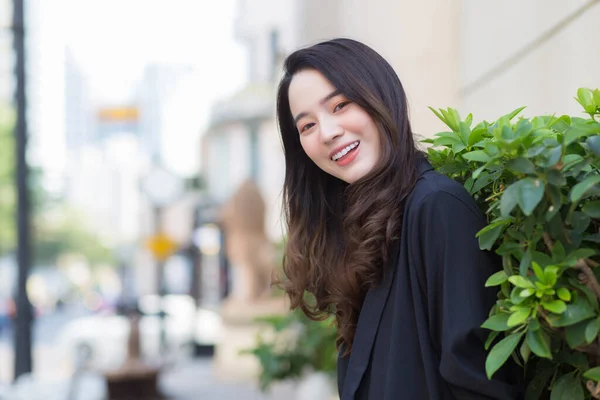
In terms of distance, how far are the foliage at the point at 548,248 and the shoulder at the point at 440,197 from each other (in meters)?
0.09

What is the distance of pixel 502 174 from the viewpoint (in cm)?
173

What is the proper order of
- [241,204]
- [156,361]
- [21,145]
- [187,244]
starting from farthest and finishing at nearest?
[187,244]
[241,204]
[156,361]
[21,145]

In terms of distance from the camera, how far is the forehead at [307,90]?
2.09 meters

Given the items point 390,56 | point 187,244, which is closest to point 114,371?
point 390,56

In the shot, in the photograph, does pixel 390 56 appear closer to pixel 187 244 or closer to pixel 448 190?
pixel 448 190

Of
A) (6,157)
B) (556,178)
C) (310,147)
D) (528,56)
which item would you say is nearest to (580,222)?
(556,178)

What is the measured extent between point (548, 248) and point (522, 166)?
233 mm

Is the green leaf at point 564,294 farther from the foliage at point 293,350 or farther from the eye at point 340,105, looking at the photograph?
the foliage at point 293,350

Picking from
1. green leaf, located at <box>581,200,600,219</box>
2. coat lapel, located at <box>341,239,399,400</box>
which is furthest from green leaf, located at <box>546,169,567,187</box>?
coat lapel, located at <box>341,239,399,400</box>

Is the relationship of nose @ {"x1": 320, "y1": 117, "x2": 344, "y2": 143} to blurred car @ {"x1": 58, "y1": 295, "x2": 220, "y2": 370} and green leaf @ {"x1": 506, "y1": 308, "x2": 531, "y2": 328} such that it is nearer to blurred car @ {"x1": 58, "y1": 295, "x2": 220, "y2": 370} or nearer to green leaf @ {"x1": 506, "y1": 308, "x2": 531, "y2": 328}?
green leaf @ {"x1": 506, "y1": 308, "x2": 531, "y2": 328}

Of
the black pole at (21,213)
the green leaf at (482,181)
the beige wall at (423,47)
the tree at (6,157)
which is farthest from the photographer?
the tree at (6,157)

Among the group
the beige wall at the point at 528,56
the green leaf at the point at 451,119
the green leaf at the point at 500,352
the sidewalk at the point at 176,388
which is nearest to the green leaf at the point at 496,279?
the green leaf at the point at 500,352

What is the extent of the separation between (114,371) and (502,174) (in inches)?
471

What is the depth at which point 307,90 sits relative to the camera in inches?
83.3
